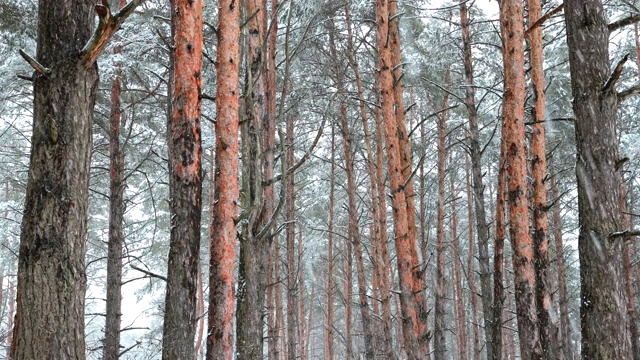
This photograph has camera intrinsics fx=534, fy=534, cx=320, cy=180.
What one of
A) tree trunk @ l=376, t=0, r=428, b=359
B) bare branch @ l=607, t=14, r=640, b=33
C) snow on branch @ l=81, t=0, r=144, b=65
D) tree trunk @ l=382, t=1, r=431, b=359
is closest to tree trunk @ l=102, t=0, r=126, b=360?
tree trunk @ l=376, t=0, r=428, b=359

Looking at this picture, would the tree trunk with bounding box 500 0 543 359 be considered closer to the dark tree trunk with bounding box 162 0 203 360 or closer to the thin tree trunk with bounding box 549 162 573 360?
the dark tree trunk with bounding box 162 0 203 360

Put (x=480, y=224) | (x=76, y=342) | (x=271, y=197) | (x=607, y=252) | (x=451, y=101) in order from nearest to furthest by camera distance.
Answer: (x=76, y=342)
(x=607, y=252)
(x=271, y=197)
(x=480, y=224)
(x=451, y=101)

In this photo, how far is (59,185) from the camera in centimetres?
318

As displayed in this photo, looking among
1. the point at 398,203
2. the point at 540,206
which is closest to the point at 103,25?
the point at 398,203

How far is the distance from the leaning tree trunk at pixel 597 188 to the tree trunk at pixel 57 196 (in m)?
3.44

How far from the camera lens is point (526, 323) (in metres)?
7.26

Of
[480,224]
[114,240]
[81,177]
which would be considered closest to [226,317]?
[81,177]

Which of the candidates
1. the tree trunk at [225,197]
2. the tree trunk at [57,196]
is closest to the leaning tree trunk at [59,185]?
the tree trunk at [57,196]

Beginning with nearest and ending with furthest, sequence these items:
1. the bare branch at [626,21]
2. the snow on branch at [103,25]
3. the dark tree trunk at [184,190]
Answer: the snow on branch at [103,25]
the bare branch at [626,21]
the dark tree trunk at [184,190]

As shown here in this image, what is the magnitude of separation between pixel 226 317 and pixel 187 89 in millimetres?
1905

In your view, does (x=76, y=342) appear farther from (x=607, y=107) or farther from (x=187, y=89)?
(x=607, y=107)

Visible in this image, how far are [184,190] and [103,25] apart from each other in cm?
161

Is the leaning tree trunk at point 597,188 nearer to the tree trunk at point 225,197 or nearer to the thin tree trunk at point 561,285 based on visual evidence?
the tree trunk at point 225,197

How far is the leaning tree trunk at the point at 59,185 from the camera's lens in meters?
3.03
